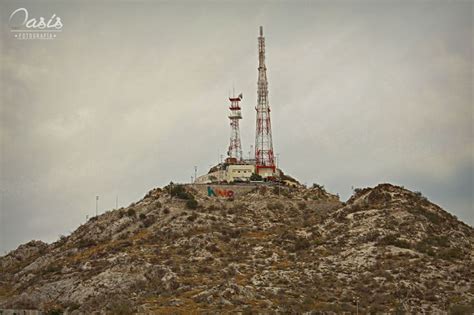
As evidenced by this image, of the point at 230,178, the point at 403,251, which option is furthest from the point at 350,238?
the point at 230,178

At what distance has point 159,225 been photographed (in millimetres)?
79375

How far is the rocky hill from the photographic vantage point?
2248 inches

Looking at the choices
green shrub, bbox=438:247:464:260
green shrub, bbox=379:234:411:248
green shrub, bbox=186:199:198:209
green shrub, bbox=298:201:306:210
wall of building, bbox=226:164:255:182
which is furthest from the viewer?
wall of building, bbox=226:164:255:182

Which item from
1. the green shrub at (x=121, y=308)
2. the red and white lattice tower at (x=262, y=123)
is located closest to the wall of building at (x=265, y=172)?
the red and white lattice tower at (x=262, y=123)

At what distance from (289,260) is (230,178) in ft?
99.2

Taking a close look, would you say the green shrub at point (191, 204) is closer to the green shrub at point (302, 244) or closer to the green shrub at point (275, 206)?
the green shrub at point (275, 206)

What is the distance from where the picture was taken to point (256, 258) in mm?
69188

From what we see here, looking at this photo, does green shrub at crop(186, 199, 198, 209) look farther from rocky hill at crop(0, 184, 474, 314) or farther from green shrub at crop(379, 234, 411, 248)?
green shrub at crop(379, 234, 411, 248)

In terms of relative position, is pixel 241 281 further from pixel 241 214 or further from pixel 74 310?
pixel 241 214

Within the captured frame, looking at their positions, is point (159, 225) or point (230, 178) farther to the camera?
point (230, 178)

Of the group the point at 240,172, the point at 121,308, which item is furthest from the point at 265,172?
the point at 121,308

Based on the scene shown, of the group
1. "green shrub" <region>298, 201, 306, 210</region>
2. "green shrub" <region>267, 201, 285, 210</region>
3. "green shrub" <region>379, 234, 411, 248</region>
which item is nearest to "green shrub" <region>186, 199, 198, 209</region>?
"green shrub" <region>267, 201, 285, 210</region>

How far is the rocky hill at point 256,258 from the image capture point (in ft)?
187

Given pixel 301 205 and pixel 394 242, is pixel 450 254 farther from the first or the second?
pixel 301 205
